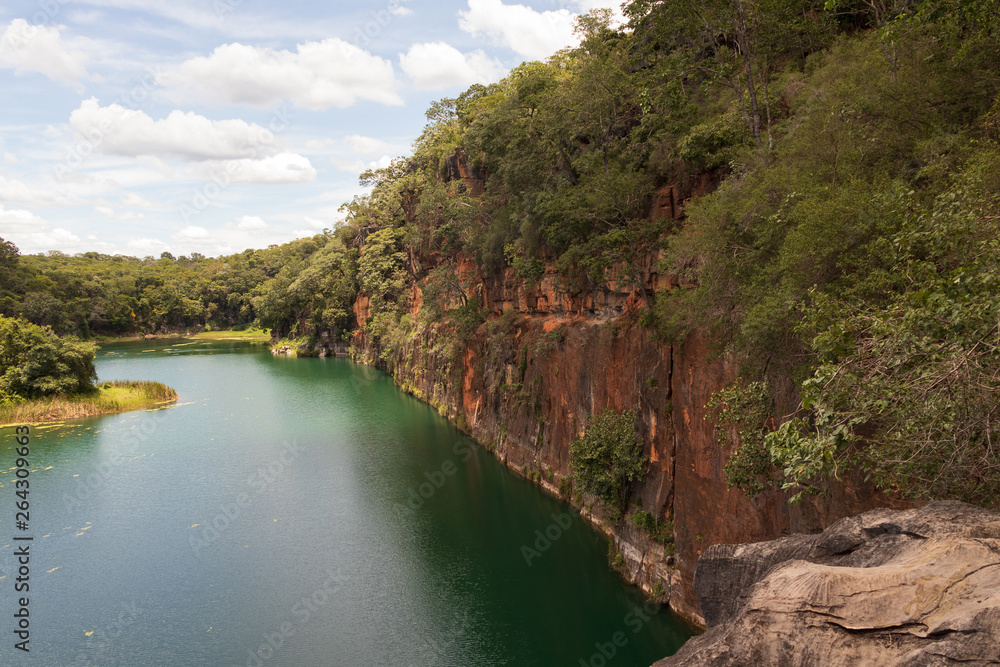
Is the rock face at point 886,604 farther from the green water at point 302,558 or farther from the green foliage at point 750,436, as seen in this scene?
the green water at point 302,558

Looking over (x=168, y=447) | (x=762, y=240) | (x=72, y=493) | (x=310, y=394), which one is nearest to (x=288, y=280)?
(x=310, y=394)

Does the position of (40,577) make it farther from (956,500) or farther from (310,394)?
(310,394)

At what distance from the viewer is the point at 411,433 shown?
3244cm

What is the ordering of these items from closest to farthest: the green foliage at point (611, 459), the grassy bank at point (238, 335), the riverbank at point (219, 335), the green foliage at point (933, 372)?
1. the green foliage at point (933, 372)
2. the green foliage at point (611, 459)
3. the riverbank at point (219, 335)
4. the grassy bank at point (238, 335)

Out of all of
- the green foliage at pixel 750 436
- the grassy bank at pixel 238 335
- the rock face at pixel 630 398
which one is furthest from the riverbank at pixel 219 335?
the green foliage at pixel 750 436

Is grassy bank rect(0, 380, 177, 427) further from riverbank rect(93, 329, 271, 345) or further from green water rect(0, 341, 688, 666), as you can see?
riverbank rect(93, 329, 271, 345)

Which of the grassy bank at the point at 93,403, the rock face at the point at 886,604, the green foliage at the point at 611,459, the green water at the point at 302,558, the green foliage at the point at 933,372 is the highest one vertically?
the green foliage at the point at 933,372

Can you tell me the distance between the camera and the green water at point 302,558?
14.0 meters

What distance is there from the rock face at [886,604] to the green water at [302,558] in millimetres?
8176

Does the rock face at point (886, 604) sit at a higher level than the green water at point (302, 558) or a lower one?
higher

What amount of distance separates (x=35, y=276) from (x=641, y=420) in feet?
275

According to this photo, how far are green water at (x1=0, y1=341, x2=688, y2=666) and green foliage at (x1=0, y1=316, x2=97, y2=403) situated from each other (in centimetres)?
325

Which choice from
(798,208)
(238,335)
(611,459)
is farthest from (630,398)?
(238,335)

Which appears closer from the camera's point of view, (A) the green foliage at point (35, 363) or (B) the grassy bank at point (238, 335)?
(A) the green foliage at point (35, 363)
